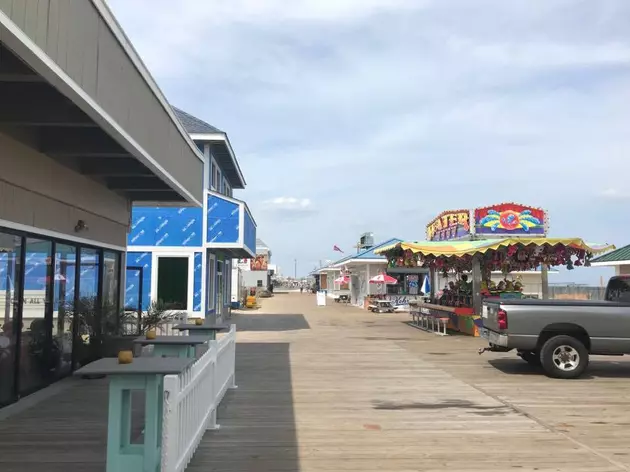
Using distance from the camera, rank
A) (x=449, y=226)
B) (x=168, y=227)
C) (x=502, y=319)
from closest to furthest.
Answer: (x=502, y=319), (x=168, y=227), (x=449, y=226)

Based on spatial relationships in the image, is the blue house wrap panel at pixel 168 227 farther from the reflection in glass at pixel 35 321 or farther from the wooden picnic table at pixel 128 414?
the wooden picnic table at pixel 128 414

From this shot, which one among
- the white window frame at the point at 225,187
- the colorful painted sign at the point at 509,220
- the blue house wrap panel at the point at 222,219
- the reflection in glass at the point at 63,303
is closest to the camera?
the reflection in glass at the point at 63,303

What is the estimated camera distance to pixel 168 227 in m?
21.1

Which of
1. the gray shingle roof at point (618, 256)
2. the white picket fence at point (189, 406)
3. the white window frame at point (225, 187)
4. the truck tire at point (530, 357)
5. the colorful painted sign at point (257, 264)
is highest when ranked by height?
the white window frame at point (225, 187)

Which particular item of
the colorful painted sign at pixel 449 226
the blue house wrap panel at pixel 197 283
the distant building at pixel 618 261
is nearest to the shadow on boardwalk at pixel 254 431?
the blue house wrap panel at pixel 197 283

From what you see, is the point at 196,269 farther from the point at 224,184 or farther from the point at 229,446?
the point at 229,446

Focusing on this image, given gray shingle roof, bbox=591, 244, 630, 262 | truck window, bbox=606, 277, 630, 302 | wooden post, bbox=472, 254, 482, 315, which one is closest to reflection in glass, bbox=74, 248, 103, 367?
truck window, bbox=606, 277, 630, 302

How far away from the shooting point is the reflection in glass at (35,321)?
8391mm

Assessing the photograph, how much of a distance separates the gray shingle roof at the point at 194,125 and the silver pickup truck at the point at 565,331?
45.9 ft

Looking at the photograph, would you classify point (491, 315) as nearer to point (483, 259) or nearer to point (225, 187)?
point (483, 259)

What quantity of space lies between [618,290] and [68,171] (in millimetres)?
10621

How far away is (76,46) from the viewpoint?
16.2ft

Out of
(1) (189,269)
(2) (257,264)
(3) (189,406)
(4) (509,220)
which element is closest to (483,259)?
(4) (509,220)

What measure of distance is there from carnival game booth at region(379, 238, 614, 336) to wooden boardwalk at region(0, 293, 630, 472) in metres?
6.73
